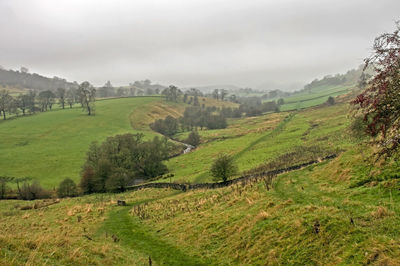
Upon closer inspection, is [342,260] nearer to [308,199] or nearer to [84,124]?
[308,199]

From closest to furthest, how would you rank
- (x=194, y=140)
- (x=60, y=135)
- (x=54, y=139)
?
(x=54, y=139) → (x=60, y=135) → (x=194, y=140)

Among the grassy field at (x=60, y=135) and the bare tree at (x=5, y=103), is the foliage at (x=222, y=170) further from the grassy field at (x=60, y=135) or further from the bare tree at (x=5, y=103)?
the bare tree at (x=5, y=103)

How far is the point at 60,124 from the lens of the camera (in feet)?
389

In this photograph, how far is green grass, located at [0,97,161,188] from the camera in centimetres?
7319

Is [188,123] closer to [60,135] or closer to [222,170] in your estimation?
[60,135]

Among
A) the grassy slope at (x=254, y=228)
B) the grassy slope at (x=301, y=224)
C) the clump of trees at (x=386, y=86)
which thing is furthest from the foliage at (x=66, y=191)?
the clump of trees at (x=386, y=86)

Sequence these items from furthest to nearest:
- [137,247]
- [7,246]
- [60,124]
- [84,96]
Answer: [84,96] → [60,124] → [137,247] → [7,246]

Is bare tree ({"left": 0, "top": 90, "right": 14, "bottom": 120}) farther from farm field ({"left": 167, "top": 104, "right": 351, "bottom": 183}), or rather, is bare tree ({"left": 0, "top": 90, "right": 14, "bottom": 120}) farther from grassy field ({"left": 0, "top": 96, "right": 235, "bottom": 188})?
farm field ({"left": 167, "top": 104, "right": 351, "bottom": 183})

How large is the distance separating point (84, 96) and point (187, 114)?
60.8m

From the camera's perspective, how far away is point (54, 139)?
329ft

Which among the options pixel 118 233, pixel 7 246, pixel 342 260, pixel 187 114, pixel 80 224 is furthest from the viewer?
pixel 187 114

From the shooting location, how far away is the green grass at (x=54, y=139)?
73188mm

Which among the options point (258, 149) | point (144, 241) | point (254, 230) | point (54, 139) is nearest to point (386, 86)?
point (254, 230)

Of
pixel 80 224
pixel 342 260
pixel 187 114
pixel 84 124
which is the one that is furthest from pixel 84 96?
pixel 342 260
